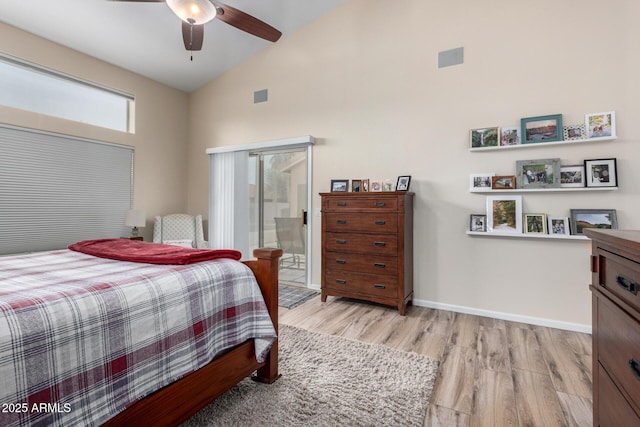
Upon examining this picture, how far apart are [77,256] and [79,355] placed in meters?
1.37

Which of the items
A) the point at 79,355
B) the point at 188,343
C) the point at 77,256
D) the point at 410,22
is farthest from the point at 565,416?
the point at 410,22

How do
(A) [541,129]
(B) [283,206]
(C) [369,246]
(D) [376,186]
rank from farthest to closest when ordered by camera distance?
(B) [283,206] → (D) [376,186] → (C) [369,246] → (A) [541,129]

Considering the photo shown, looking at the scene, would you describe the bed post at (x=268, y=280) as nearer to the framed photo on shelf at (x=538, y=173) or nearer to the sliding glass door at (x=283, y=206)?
the sliding glass door at (x=283, y=206)

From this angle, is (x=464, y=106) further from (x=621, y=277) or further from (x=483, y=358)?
(x=621, y=277)

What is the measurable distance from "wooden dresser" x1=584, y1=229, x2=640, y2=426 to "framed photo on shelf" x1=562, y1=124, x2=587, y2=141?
2006 mm

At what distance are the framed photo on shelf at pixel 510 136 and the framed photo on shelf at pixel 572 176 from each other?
0.45m

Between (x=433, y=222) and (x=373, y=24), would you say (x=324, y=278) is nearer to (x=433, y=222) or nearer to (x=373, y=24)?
(x=433, y=222)

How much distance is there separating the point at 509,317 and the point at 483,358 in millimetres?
1001

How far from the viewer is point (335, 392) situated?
1.75 meters

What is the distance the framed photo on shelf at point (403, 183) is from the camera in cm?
332

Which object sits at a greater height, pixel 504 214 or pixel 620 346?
pixel 504 214

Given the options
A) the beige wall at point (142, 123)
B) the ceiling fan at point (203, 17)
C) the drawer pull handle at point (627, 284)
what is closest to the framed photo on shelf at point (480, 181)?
the drawer pull handle at point (627, 284)

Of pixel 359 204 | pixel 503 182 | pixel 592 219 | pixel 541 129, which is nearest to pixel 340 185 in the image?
pixel 359 204

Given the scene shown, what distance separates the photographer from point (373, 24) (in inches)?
143
